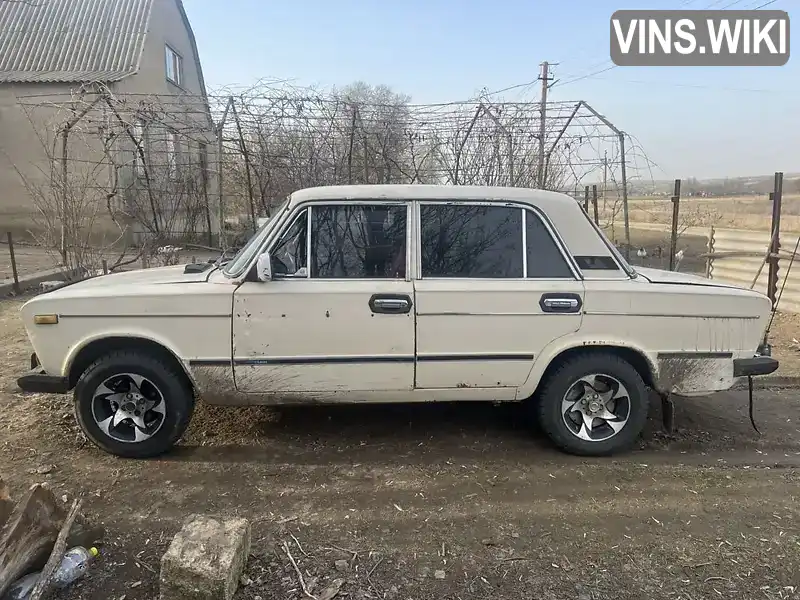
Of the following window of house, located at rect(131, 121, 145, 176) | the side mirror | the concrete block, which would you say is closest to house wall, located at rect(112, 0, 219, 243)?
window of house, located at rect(131, 121, 145, 176)

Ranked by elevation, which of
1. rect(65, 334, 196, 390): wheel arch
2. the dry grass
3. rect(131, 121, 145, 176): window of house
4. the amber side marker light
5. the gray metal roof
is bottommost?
rect(65, 334, 196, 390): wheel arch

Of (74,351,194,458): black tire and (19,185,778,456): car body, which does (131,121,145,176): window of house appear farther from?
(74,351,194,458): black tire

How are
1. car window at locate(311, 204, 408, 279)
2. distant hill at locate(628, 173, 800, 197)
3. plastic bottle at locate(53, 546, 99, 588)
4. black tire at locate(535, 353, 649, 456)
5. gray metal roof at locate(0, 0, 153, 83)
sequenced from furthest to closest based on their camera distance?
gray metal roof at locate(0, 0, 153, 83) < distant hill at locate(628, 173, 800, 197) < black tire at locate(535, 353, 649, 456) < car window at locate(311, 204, 408, 279) < plastic bottle at locate(53, 546, 99, 588)

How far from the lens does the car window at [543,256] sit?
12.5 feet

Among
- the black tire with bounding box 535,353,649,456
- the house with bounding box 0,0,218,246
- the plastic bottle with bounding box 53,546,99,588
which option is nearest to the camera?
the plastic bottle with bounding box 53,546,99,588

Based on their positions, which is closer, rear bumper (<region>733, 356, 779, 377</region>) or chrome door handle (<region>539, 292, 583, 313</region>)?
chrome door handle (<region>539, 292, 583, 313</region>)

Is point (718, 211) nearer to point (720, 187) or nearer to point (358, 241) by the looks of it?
point (720, 187)

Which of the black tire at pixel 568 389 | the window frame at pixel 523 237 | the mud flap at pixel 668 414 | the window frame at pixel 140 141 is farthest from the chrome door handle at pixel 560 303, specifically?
the window frame at pixel 140 141

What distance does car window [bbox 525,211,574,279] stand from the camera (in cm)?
382

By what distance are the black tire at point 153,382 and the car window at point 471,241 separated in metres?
1.76

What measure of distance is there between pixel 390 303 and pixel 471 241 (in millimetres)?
696

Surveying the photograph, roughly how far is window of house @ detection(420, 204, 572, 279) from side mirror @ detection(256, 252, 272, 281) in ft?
3.23

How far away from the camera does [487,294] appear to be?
3711mm

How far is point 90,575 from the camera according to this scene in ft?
8.82
